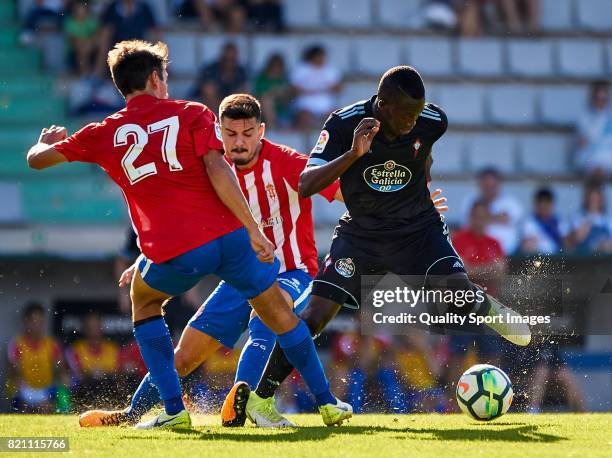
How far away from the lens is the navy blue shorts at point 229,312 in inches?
316

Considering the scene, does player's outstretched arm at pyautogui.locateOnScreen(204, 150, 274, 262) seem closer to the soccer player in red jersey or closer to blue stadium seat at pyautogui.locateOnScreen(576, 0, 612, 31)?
the soccer player in red jersey

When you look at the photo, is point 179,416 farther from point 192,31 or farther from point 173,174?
point 192,31

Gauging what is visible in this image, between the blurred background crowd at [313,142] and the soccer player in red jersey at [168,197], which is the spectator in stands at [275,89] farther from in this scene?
the soccer player in red jersey at [168,197]

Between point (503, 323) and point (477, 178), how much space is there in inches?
274

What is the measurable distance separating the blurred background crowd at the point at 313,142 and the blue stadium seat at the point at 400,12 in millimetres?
31

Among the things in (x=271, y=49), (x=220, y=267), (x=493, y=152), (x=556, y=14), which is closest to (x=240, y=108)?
(x=220, y=267)

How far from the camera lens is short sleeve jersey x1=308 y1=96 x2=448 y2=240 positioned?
7652 millimetres

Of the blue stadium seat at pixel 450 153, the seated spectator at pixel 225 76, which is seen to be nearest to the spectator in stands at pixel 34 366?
the seated spectator at pixel 225 76

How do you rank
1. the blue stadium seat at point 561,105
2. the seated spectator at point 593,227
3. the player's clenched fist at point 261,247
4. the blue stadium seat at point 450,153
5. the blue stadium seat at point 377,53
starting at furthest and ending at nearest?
1. the blue stadium seat at point 561,105
2. the blue stadium seat at point 377,53
3. the blue stadium seat at point 450,153
4. the seated spectator at point 593,227
5. the player's clenched fist at point 261,247

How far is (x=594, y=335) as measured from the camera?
12.6m

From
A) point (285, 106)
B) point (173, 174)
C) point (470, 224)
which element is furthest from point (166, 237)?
point (285, 106)

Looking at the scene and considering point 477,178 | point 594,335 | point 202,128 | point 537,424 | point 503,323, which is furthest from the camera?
point 477,178

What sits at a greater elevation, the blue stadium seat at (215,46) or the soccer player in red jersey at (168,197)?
the blue stadium seat at (215,46)

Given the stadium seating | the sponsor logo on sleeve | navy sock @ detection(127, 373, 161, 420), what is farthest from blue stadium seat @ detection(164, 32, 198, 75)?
navy sock @ detection(127, 373, 161, 420)
